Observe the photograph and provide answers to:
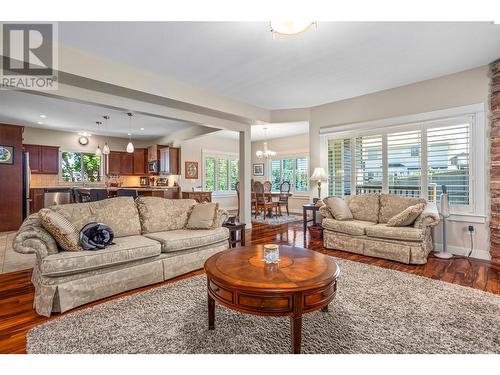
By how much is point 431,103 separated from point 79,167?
922 centimetres

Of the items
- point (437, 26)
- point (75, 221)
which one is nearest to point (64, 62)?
point (75, 221)

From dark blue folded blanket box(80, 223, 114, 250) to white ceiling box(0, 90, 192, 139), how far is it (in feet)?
11.6

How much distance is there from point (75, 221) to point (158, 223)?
0.95m

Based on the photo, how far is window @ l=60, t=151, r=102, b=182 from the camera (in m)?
7.84

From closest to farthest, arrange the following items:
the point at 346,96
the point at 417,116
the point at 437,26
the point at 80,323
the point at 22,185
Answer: the point at 80,323 < the point at 437,26 < the point at 417,116 < the point at 346,96 < the point at 22,185

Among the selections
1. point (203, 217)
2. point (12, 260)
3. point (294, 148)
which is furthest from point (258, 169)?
point (12, 260)

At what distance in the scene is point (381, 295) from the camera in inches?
98.4

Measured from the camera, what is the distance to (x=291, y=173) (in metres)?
9.08

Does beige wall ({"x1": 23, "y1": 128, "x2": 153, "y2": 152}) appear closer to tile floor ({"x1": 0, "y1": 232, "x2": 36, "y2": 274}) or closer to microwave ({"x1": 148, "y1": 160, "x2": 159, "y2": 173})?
microwave ({"x1": 148, "y1": 160, "x2": 159, "y2": 173})

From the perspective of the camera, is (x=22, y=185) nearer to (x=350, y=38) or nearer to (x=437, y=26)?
(x=350, y=38)

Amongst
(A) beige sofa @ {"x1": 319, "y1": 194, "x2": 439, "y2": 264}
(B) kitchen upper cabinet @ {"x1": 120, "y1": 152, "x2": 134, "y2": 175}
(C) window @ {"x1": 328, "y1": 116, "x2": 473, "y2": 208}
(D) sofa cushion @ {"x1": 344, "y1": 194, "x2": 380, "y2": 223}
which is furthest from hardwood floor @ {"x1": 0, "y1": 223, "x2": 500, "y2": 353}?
(B) kitchen upper cabinet @ {"x1": 120, "y1": 152, "x2": 134, "y2": 175}

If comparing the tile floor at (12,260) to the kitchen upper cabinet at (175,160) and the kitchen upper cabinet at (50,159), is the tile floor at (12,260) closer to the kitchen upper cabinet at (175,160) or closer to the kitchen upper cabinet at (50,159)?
the kitchen upper cabinet at (50,159)

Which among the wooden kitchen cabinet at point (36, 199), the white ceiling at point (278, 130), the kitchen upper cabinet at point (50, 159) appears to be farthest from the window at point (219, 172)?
the wooden kitchen cabinet at point (36, 199)

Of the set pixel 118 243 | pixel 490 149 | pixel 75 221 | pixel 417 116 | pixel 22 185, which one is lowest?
pixel 118 243
